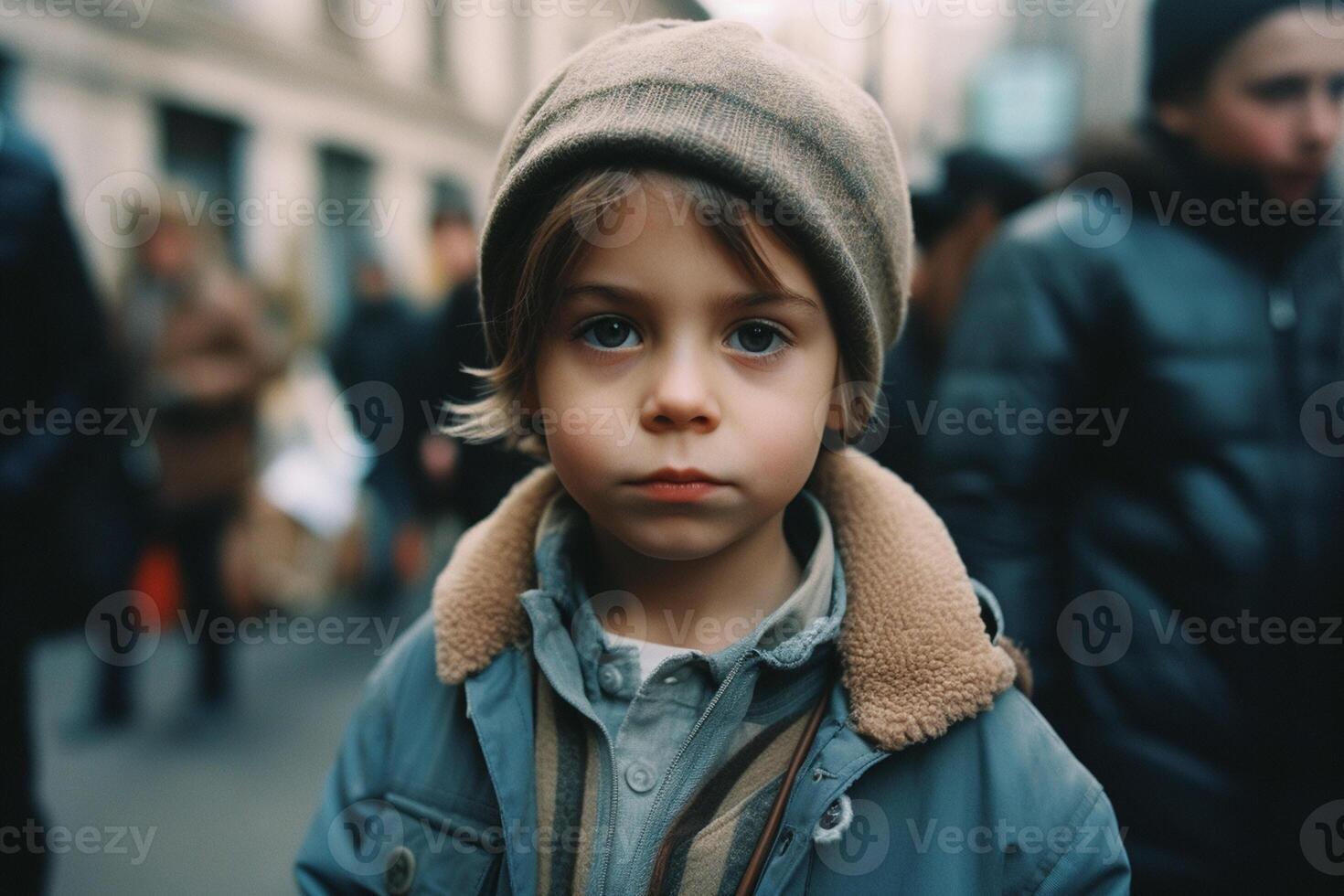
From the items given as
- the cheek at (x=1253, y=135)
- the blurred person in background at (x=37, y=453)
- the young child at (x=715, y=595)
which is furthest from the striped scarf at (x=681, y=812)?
the blurred person in background at (x=37, y=453)

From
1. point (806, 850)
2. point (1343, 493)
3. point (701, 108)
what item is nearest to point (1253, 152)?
point (1343, 493)

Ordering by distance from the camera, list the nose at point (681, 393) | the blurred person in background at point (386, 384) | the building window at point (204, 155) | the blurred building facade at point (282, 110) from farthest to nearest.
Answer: the building window at point (204, 155), the blurred building facade at point (282, 110), the blurred person in background at point (386, 384), the nose at point (681, 393)

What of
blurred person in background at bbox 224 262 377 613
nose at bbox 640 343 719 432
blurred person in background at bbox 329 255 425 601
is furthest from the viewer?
blurred person in background at bbox 224 262 377 613

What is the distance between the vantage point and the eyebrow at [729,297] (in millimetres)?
1171

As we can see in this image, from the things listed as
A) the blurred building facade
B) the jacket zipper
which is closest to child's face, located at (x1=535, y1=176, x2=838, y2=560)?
the jacket zipper

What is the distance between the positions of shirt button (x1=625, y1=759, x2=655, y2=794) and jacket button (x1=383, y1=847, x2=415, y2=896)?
304 mm

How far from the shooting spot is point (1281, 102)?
1.88 m

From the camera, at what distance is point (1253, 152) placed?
1.91 m

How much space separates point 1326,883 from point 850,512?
1126 millimetres

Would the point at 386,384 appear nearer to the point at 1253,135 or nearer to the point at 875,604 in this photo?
the point at 1253,135

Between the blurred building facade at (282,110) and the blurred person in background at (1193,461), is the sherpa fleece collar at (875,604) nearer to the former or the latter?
the blurred person in background at (1193,461)

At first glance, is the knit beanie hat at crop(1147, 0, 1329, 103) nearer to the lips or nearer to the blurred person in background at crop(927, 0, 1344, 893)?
the blurred person in background at crop(927, 0, 1344, 893)

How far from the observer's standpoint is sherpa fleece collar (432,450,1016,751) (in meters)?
1.21

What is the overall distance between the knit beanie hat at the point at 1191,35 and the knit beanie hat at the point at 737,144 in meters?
0.97
